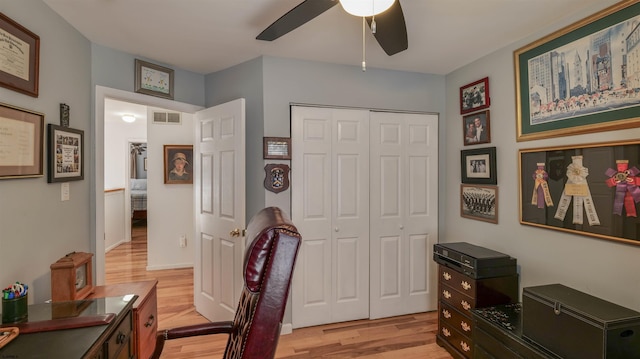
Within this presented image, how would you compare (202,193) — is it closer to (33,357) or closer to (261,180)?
(261,180)

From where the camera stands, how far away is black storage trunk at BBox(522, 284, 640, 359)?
1361mm

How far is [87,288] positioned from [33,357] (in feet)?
2.91

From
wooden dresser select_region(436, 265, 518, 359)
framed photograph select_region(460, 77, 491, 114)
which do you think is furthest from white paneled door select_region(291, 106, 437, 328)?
wooden dresser select_region(436, 265, 518, 359)

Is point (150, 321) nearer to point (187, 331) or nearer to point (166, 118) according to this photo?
point (187, 331)


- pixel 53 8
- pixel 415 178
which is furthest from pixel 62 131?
pixel 415 178

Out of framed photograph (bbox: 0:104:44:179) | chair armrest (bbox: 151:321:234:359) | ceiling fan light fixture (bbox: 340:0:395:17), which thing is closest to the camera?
ceiling fan light fixture (bbox: 340:0:395:17)

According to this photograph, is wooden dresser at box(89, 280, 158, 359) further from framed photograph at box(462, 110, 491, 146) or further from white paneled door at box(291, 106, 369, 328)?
framed photograph at box(462, 110, 491, 146)

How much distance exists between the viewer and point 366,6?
1244 mm

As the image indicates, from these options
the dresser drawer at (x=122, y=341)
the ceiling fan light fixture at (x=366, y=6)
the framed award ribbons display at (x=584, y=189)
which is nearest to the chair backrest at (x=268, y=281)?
the dresser drawer at (x=122, y=341)

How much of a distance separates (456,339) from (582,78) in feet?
6.48

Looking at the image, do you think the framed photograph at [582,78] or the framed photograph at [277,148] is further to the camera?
the framed photograph at [277,148]

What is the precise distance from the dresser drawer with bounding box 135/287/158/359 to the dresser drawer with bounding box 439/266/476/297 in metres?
2.11

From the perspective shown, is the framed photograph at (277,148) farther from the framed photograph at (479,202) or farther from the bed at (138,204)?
the bed at (138,204)

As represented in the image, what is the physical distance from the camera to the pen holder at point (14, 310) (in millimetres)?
1264
